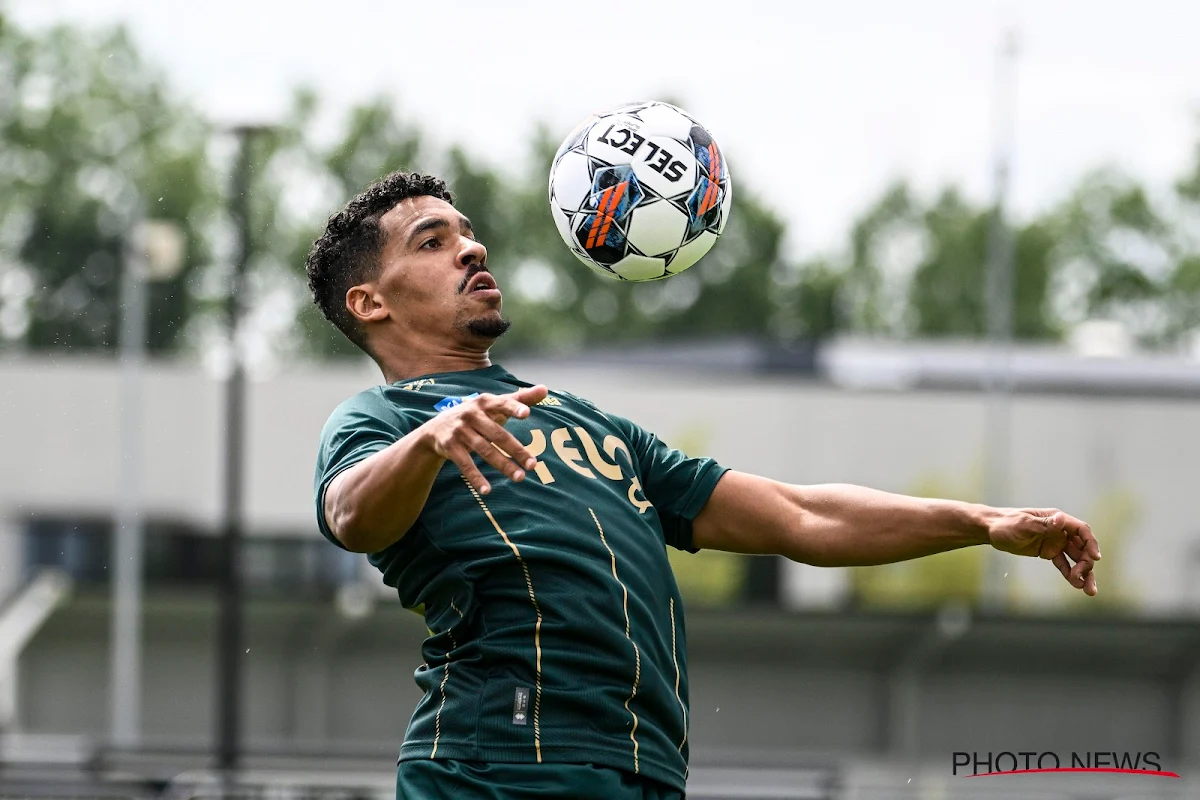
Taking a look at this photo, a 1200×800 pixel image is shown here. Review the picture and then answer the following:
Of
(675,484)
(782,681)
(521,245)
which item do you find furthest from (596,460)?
(521,245)

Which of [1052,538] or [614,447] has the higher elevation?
[614,447]

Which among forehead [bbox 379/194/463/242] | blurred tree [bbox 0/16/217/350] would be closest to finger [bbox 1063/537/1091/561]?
forehead [bbox 379/194/463/242]

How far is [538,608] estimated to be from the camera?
10.8 ft

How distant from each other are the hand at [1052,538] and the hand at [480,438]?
3.75 feet

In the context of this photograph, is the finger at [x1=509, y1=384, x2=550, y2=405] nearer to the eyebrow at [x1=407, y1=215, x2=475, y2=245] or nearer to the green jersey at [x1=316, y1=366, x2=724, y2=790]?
the green jersey at [x1=316, y1=366, x2=724, y2=790]

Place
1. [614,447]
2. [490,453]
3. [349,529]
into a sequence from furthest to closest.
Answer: [614,447]
[349,529]
[490,453]

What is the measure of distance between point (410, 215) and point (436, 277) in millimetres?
205

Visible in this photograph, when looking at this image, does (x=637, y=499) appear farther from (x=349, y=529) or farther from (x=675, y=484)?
(x=349, y=529)

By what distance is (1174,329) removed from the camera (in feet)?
156

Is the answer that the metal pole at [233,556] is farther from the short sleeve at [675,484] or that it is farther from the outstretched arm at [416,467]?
the outstretched arm at [416,467]

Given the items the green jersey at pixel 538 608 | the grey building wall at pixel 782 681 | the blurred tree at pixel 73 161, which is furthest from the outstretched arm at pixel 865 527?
the blurred tree at pixel 73 161

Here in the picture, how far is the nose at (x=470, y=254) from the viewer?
382cm

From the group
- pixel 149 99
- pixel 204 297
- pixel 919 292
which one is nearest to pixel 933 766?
pixel 204 297

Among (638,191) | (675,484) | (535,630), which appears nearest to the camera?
(535,630)
